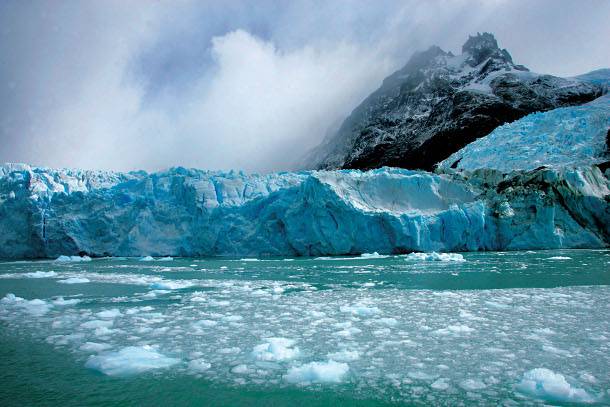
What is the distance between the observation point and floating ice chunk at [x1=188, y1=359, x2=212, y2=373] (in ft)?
11.1

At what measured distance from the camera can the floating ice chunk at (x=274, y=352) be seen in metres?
3.59

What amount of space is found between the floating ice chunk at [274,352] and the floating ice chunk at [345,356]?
319mm

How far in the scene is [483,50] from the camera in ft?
192

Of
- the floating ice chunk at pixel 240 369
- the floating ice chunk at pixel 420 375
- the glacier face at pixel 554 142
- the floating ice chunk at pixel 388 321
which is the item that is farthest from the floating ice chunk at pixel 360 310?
the glacier face at pixel 554 142

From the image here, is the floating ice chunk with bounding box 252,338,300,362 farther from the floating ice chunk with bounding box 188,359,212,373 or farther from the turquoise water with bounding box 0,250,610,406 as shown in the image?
the floating ice chunk with bounding box 188,359,212,373

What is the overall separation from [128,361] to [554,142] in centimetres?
2767

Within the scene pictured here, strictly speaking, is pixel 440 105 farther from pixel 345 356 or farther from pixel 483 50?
pixel 345 356

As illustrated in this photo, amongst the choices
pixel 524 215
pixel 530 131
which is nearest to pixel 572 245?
pixel 524 215

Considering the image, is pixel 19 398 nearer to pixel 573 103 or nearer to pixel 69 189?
pixel 69 189

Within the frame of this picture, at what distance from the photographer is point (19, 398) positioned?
2.83m

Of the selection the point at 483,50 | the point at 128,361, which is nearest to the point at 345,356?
the point at 128,361

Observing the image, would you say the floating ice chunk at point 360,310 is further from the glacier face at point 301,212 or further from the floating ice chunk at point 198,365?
the glacier face at point 301,212

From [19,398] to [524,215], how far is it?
65.5 ft

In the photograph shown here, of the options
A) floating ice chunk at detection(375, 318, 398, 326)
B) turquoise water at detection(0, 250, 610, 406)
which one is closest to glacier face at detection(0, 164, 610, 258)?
turquoise water at detection(0, 250, 610, 406)
